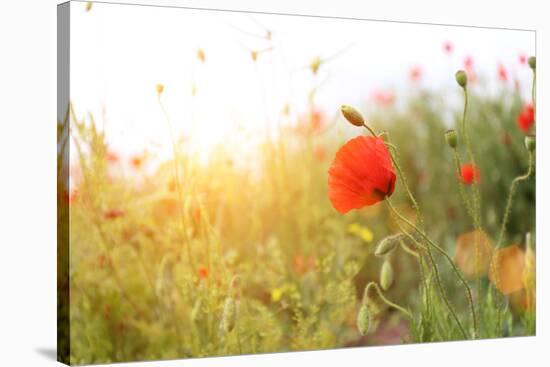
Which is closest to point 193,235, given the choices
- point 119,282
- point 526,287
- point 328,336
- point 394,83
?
point 119,282

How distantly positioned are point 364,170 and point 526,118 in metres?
1.55

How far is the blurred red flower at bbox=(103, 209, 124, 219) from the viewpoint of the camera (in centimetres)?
501

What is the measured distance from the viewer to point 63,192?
479cm

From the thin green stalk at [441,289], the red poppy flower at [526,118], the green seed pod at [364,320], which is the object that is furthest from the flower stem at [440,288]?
the red poppy flower at [526,118]

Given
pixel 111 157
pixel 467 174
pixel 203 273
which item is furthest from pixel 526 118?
pixel 111 157

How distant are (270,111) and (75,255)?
3.76 feet

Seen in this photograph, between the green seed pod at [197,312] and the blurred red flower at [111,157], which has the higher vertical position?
the blurred red flower at [111,157]

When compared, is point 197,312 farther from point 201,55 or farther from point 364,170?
point 201,55

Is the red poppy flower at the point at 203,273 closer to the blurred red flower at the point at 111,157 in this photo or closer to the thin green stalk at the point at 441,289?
the blurred red flower at the point at 111,157

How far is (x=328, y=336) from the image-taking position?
539cm

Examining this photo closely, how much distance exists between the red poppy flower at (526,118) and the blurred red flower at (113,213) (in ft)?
7.07

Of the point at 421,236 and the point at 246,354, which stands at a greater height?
the point at 421,236

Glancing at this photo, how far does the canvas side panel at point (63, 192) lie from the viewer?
4.77 meters

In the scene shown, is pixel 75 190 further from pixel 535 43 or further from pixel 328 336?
pixel 535 43
